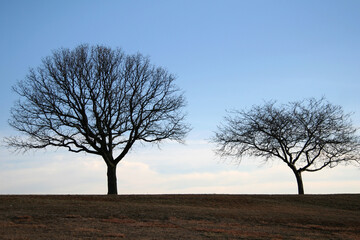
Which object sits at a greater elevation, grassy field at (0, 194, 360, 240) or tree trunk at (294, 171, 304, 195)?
tree trunk at (294, 171, 304, 195)

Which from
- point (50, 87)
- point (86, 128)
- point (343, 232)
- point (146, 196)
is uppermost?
point (50, 87)

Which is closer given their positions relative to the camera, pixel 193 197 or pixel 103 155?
pixel 193 197

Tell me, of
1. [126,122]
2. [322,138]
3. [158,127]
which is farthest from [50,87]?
[322,138]

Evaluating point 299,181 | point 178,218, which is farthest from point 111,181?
point 299,181

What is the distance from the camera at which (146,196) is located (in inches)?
1127

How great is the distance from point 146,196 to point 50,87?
1196 cm

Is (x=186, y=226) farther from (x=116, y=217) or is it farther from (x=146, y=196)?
(x=146, y=196)

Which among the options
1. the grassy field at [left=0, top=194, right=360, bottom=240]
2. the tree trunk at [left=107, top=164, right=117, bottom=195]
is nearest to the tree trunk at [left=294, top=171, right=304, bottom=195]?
the grassy field at [left=0, top=194, right=360, bottom=240]

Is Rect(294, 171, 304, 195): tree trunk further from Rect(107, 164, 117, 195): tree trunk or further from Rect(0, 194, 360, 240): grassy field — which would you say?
Rect(107, 164, 117, 195): tree trunk

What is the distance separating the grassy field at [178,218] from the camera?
15.9 meters

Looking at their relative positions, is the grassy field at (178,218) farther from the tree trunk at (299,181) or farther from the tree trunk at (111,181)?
the tree trunk at (299,181)

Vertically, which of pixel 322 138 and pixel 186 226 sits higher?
pixel 322 138

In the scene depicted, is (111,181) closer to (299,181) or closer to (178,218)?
(178,218)

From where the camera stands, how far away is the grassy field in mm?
15891
